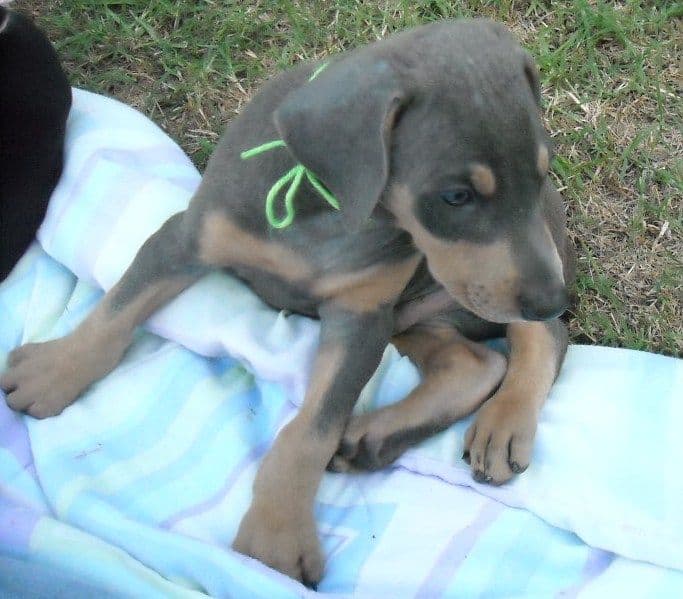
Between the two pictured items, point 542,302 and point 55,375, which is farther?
point 55,375

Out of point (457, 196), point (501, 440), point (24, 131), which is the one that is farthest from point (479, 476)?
point (24, 131)

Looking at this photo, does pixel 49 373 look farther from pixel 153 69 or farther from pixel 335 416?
pixel 153 69

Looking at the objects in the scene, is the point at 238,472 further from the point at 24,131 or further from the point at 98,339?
the point at 24,131

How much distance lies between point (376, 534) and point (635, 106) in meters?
Result: 2.18

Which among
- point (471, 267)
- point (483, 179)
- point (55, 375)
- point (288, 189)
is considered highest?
point (483, 179)

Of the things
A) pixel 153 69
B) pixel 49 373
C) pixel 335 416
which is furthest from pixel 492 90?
pixel 153 69

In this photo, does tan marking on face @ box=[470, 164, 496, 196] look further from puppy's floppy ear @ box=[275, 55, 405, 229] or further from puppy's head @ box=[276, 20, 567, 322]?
puppy's floppy ear @ box=[275, 55, 405, 229]

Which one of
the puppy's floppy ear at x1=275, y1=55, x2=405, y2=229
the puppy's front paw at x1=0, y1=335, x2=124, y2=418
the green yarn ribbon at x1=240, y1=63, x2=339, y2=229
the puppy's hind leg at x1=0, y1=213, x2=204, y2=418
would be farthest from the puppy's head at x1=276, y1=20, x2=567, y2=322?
the puppy's front paw at x1=0, y1=335, x2=124, y2=418

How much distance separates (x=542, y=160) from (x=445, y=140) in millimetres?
283

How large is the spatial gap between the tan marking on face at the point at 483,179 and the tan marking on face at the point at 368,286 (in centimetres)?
57

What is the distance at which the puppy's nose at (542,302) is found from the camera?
2391 millimetres

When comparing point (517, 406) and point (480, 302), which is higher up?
point (480, 302)

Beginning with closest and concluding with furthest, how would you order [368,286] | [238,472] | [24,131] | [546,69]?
[368,286] → [238,472] → [24,131] → [546,69]

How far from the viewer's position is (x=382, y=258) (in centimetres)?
275
